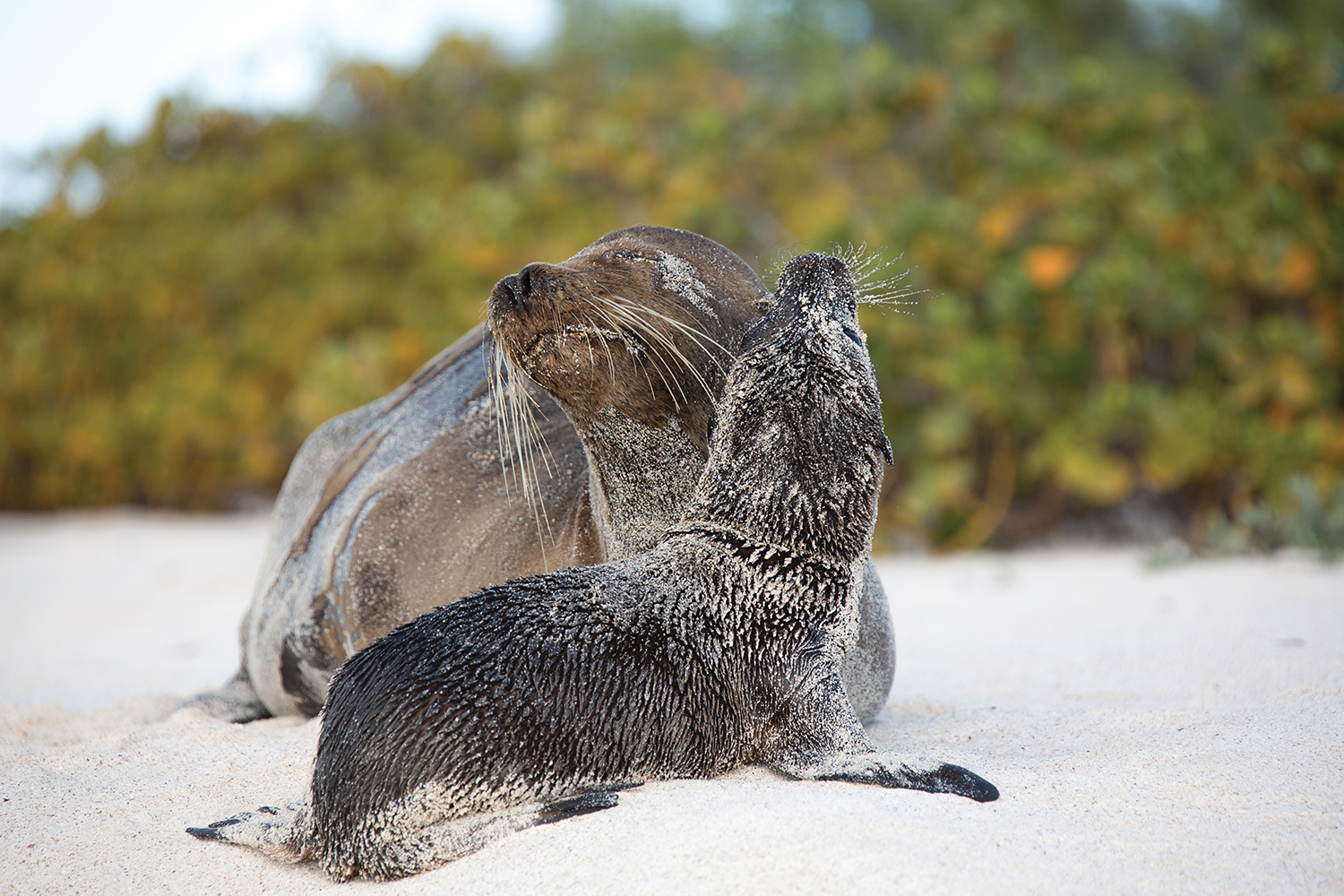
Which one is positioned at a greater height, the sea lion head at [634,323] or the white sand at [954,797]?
the sea lion head at [634,323]

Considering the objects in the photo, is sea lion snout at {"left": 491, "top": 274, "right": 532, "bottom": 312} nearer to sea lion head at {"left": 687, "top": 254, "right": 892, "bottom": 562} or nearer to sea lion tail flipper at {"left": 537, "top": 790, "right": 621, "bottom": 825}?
sea lion head at {"left": 687, "top": 254, "right": 892, "bottom": 562}

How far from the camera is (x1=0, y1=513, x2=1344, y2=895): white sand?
1794 mm

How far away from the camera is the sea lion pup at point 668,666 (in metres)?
1.98

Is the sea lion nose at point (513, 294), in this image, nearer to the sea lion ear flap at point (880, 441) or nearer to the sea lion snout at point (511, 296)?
the sea lion snout at point (511, 296)

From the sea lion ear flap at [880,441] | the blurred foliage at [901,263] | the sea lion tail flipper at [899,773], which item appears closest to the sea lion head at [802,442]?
the sea lion ear flap at [880,441]

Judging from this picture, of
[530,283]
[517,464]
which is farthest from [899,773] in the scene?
[517,464]

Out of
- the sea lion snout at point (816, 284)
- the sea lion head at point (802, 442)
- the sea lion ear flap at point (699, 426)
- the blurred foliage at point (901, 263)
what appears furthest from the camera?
the blurred foliage at point (901, 263)

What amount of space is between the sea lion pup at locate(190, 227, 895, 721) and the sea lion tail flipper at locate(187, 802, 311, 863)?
0.88 m

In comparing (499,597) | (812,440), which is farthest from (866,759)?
(499,597)

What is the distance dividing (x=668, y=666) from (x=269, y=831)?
0.84 metres

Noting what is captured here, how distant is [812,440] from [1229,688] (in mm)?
1676

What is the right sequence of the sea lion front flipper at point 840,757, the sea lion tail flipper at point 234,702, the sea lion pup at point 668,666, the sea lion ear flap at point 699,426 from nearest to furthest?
1. the sea lion pup at point 668,666
2. the sea lion front flipper at point 840,757
3. the sea lion ear flap at point 699,426
4. the sea lion tail flipper at point 234,702

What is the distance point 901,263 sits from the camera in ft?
22.0

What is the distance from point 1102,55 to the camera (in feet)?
56.4
